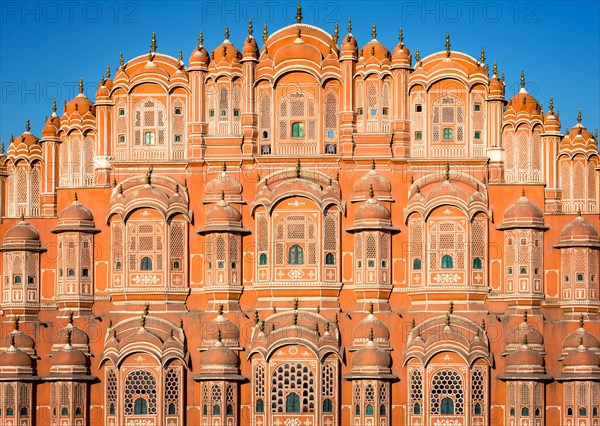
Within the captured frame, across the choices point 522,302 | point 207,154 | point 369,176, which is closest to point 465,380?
point 522,302

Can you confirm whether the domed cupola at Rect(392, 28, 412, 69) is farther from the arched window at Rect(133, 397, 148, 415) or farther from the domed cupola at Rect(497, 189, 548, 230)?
the arched window at Rect(133, 397, 148, 415)

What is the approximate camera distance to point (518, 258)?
5656cm

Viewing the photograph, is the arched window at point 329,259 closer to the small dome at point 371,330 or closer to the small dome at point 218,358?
the small dome at point 371,330

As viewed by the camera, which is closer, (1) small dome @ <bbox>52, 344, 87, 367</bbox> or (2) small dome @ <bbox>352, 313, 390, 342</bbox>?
(2) small dome @ <bbox>352, 313, 390, 342</bbox>

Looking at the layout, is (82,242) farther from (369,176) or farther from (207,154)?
(369,176)

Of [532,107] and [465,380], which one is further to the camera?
[532,107]

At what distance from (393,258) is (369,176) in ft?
9.01

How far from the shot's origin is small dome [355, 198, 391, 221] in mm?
56438

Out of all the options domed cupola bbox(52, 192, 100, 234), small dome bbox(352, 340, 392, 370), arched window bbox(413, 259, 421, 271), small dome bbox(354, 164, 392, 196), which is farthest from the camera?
domed cupola bbox(52, 192, 100, 234)

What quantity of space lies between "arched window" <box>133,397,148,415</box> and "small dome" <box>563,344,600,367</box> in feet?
43.6

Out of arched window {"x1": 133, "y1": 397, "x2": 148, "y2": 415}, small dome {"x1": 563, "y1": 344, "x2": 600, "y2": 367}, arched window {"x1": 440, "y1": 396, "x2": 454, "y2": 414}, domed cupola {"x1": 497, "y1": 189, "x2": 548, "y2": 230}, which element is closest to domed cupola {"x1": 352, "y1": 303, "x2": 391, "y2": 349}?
arched window {"x1": 440, "y1": 396, "x2": 454, "y2": 414}

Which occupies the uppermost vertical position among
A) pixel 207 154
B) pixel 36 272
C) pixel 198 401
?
pixel 207 154

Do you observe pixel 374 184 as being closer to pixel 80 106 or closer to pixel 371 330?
pixel 371 330

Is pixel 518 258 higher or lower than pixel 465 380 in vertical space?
higher
